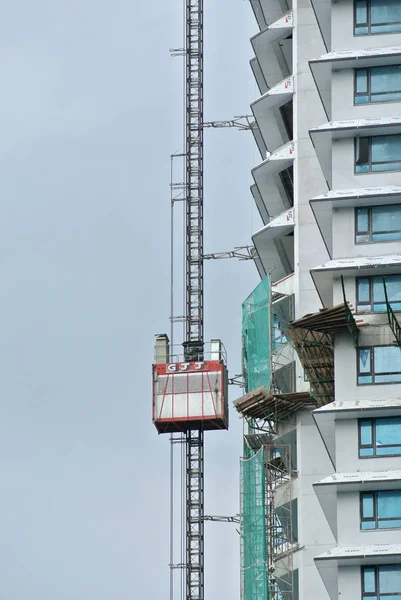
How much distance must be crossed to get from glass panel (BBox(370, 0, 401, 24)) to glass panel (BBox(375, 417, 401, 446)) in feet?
78.3

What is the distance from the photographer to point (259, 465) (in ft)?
428

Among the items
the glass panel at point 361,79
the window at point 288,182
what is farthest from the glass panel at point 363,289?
the window at point 288,182

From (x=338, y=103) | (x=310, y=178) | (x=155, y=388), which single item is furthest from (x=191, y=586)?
(x=338, y=103)

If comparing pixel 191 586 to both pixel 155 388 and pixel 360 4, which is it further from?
pixel 360 4

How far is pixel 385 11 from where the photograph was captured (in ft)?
370

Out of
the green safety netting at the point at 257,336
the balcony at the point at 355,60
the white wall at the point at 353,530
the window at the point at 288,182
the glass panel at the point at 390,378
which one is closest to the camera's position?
the white wall at the point at 353,530

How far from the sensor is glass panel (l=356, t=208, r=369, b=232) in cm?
10800

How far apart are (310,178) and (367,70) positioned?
1793cm

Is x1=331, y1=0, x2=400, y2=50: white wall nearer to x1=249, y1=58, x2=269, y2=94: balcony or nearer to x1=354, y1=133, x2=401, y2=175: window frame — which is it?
x1=354, y1=133, x2=401, y2=175: window frame

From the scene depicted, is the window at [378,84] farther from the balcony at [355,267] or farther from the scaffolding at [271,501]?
the scaffolding at [271,501]

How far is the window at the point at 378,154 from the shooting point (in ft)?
359

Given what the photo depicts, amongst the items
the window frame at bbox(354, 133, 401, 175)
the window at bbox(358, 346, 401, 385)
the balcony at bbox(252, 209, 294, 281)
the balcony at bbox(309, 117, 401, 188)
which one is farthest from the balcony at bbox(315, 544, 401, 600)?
the balcony at bbox(252, 209, 294, 281)

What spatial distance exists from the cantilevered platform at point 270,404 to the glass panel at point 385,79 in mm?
21590

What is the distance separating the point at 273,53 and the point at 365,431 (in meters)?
42.0
